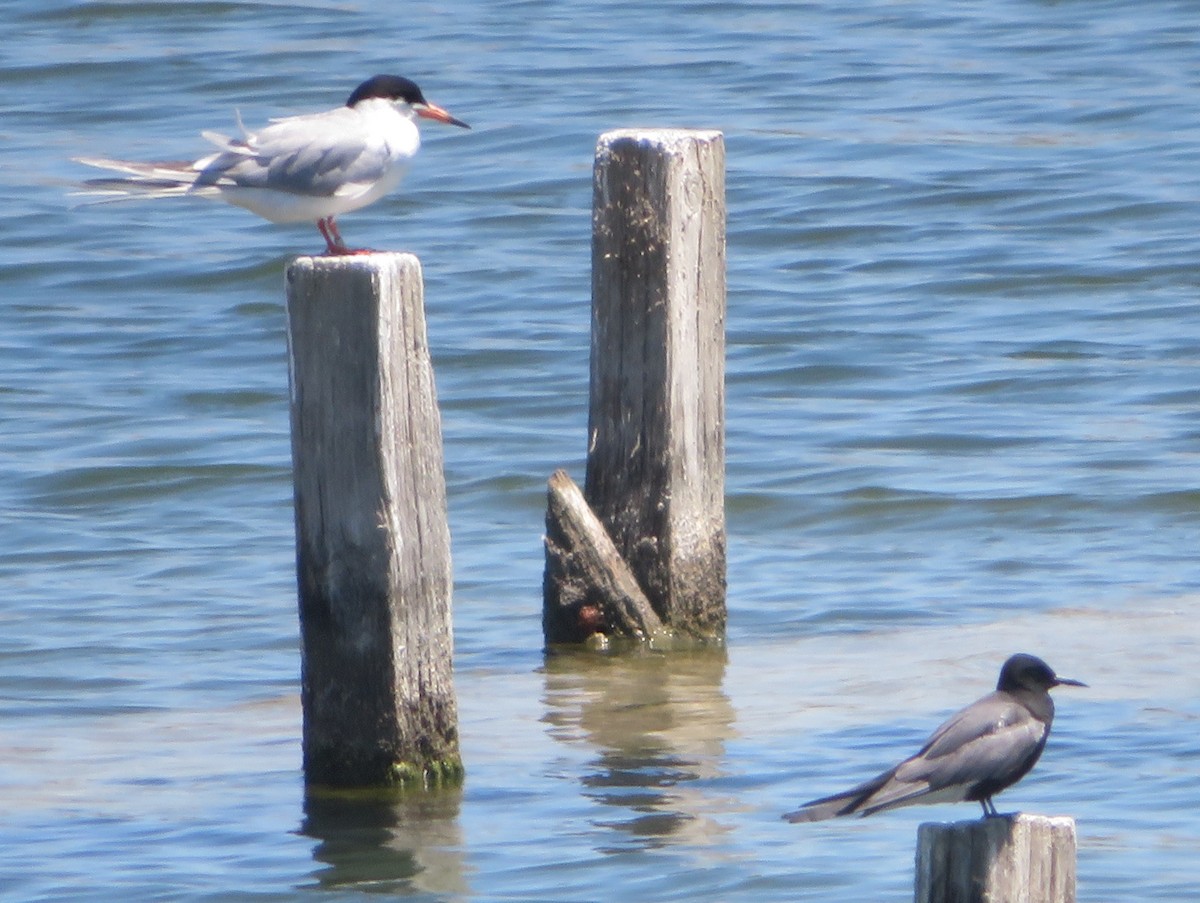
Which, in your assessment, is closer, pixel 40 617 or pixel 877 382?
pixel 40 617

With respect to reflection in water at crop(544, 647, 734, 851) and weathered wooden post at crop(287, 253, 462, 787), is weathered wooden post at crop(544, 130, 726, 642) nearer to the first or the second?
reflection in water at crop(544, 647, 734, 851)

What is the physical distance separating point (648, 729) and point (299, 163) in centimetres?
213

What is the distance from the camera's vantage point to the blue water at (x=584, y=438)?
22.5 ft

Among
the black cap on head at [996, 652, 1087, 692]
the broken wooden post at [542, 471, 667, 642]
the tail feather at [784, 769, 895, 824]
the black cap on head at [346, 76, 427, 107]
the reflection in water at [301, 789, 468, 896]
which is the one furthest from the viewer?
the broken wooden post at [542, 471, 667, 642]

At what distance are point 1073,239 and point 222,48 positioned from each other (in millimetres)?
9044

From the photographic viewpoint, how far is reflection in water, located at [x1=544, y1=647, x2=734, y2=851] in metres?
6.84

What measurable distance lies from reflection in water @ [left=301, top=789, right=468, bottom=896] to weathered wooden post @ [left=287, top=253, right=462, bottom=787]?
67 mm

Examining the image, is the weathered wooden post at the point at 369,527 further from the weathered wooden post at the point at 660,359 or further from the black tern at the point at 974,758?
the black tern at the point at 974,758

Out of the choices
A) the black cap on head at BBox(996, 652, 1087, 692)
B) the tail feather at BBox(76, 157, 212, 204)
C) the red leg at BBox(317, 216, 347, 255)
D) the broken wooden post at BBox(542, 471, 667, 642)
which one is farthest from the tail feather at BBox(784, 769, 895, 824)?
the broken wooden post at BBox(542, 471, 667, 642)

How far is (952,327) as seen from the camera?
556 inches

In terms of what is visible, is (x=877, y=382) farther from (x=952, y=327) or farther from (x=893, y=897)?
(x=893, y=897)

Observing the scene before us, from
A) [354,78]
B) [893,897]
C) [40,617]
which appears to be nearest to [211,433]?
[40,617]

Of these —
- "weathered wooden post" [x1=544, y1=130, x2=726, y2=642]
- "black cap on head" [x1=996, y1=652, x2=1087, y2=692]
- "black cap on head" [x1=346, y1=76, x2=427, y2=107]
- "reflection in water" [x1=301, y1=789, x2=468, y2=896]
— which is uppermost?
"black cap on head" [x1=346, y1=76, x2=427, y2=107]

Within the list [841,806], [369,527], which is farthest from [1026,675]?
[369,527]
